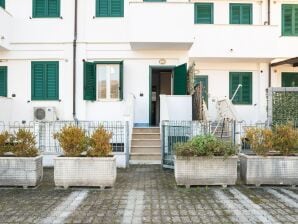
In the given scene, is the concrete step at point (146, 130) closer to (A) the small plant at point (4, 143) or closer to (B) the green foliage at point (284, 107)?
(B) the green foliage at point (284, 107)

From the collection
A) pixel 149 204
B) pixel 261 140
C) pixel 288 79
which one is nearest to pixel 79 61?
pixel 261 140

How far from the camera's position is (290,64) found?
18.0 metres

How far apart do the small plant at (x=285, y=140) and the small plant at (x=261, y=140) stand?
219 mm

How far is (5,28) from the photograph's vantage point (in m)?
15.3

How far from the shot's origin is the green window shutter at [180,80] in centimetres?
1531

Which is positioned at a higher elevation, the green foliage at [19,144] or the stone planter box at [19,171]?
the green foliage at [19,144]

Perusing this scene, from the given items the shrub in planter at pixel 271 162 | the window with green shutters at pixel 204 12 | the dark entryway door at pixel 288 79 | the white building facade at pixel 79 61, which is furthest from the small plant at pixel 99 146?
the dark entryway door at pixel 288 79

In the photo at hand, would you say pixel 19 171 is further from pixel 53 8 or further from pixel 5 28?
pixel 53 8

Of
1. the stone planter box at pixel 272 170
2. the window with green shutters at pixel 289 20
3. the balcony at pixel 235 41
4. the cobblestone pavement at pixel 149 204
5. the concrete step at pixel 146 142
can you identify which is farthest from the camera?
the window with green shutters at pixel 289 20

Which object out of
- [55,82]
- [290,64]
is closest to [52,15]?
[55,82]

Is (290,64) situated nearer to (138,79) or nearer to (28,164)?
(138,79)

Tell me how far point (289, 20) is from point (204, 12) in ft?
14.0

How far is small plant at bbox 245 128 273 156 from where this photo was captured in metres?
9.03

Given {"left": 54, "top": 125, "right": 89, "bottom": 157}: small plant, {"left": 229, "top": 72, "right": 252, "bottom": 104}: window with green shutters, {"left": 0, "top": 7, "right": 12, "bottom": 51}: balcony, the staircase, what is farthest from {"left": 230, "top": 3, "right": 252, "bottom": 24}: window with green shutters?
{"left": 54, "top": 125, "right": 89, "bottom": 157}: small plant
